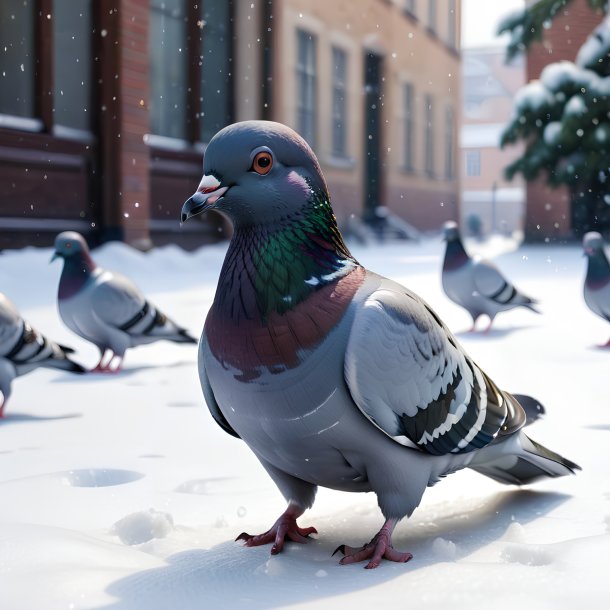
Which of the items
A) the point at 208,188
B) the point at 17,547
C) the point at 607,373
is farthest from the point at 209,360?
the point at 607,373

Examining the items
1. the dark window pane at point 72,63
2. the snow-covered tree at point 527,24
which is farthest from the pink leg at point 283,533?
the snow-covered tree at point 527,24

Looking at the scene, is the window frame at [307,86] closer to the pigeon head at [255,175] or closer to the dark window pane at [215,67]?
the dark window pane at [215,67]

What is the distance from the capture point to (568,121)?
14250 millimetres

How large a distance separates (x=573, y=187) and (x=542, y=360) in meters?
11.5

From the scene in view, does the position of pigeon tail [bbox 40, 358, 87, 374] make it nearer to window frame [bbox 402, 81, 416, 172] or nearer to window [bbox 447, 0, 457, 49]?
window frame [bbox 402, 81, 416, 172]

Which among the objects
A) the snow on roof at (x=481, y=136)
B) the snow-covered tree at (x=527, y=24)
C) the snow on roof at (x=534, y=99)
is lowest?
the snow on roof at (x=481, y=136)

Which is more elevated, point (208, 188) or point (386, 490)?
point (208, 188)

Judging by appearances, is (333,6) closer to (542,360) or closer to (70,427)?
(542,360)

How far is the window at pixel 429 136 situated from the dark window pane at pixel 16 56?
14556mm

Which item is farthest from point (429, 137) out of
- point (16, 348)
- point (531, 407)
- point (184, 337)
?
point (531, 407)

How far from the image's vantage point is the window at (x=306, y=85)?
48.9 feet

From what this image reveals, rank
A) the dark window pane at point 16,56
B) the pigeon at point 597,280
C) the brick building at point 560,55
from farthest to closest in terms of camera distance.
A: the brick building at point 560,55, the dark window pane at point 16,56, the pigeon at point 597,280

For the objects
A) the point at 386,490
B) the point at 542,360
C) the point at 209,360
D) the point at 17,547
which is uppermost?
the point at 209,360

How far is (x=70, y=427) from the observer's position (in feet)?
11.1
